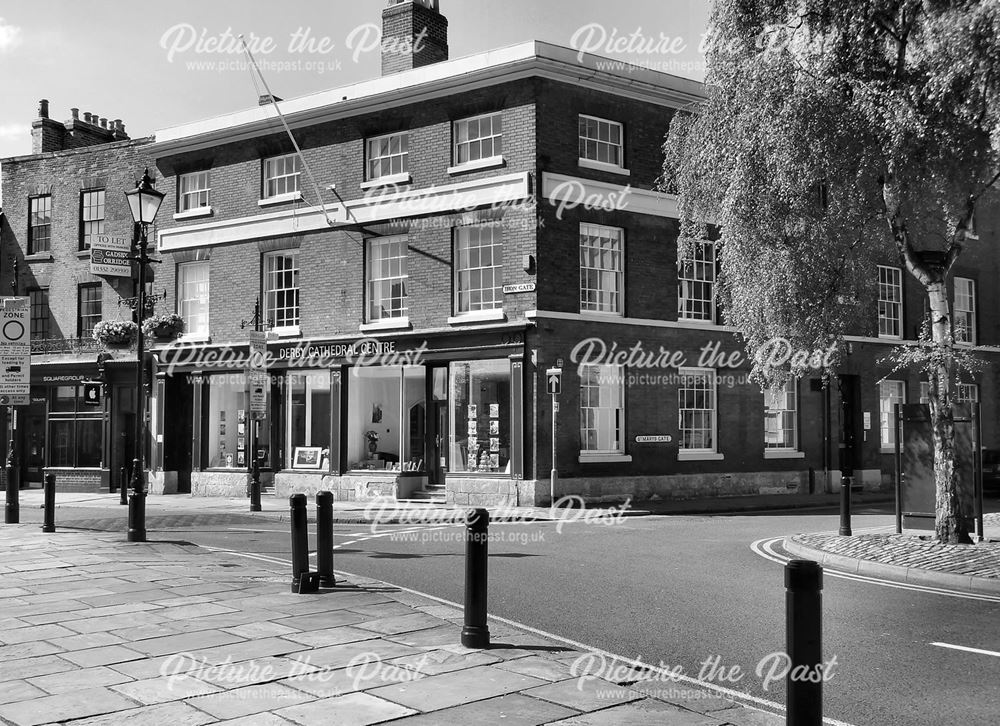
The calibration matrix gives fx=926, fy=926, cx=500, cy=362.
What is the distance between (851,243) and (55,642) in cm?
1188

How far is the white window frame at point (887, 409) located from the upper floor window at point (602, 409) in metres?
9.98

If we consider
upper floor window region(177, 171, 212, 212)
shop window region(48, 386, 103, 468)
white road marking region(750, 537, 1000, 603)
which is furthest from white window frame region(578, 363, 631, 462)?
shop window region(48, 386, 103, 468)

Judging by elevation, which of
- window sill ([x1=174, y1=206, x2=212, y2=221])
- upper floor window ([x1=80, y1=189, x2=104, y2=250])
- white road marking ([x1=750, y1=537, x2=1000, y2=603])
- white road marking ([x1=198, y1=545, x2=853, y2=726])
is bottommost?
white road marking ([x1=750, y1=537, x2=1000, y2=603])

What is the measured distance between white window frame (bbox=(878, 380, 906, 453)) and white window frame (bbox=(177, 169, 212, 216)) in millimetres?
20936

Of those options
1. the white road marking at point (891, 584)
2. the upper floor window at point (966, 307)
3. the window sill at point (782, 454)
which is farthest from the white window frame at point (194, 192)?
the upper floor window at point (966, 307)

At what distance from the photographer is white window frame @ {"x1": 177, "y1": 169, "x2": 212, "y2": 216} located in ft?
89.7

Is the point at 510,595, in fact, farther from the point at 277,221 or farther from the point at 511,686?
the point at 277,221

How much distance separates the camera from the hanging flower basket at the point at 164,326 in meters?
27.1

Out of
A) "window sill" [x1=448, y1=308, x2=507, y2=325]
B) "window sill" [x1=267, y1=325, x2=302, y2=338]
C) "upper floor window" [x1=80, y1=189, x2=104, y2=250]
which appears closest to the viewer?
"window sill" [x1=448, y1=308, x2=507, y2=325]

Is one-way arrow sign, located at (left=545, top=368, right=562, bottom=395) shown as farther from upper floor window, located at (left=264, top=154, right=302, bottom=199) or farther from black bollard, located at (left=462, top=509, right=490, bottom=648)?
black bollard, located at (left=462, top=509, right=490, bottom=648)

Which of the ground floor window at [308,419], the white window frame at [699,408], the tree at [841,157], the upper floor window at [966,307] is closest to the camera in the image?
the tree at [841,157]

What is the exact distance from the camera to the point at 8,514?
1834 centimetres

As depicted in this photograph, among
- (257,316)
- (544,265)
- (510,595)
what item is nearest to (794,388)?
(544,265)

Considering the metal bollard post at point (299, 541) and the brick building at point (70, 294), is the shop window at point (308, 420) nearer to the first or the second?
the brick building at point (70, 294)
